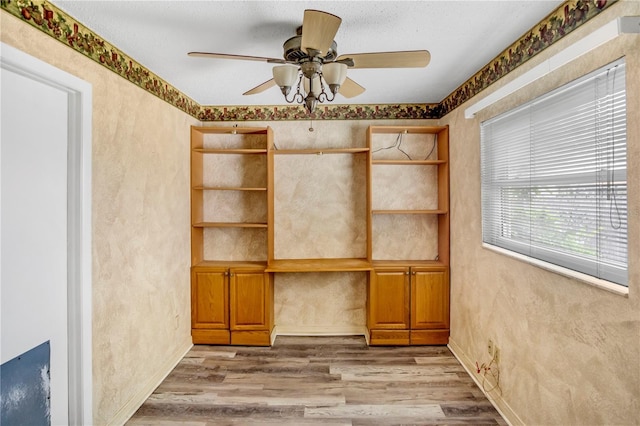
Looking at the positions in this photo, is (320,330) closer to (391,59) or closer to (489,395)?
(489,395)

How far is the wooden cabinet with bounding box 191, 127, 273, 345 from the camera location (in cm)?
305

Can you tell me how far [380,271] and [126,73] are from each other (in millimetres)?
2694

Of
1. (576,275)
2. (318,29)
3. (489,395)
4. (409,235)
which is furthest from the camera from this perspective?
(409,235)

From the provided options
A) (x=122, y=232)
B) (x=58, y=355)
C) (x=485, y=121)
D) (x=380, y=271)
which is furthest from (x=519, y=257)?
(x=58, y=355)

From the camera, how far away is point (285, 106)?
3.24m

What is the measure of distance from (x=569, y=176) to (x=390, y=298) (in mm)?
1925

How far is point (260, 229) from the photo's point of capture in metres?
3.36

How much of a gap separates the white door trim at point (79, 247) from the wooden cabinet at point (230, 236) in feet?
4.45

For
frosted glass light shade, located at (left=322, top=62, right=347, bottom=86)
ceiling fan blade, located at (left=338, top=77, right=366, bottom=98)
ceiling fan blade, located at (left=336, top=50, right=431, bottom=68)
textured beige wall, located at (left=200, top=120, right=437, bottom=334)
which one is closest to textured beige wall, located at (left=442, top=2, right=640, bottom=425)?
ceiling fan blade, located at (left=336, top=50, right=431, bottom=68)

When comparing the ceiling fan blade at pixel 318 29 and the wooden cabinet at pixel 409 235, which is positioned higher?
the ceiling fan blade at pixel 318 29

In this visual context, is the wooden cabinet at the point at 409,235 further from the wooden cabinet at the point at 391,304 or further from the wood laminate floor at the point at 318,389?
the wood laminate floor at the point at 318,389

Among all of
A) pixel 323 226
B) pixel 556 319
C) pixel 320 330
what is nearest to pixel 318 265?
pixel 323 226

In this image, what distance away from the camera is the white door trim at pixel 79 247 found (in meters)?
1.66

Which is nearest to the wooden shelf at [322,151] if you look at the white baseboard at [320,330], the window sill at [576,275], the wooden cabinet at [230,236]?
the wooden cabinet at [230,236]
